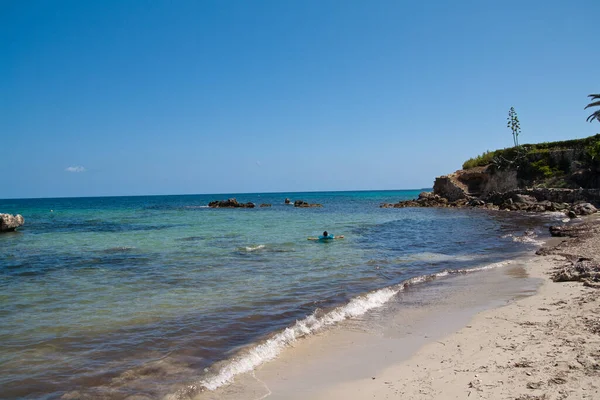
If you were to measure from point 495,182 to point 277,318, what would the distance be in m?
55.7

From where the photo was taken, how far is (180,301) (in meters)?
10.6

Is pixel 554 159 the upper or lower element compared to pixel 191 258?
upper

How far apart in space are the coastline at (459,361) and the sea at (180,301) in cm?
73

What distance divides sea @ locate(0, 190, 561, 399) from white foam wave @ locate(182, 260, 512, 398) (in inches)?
1.2

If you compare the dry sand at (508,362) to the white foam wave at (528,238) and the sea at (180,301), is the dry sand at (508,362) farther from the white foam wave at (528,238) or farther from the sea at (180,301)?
the white foam wave at (528,238)

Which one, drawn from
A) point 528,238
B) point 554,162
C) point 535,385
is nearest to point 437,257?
point 528,238

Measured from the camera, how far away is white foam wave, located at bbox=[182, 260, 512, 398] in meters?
6.29

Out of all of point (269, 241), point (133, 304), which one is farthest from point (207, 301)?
point (269, 241)

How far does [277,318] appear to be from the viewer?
9305 millimetres

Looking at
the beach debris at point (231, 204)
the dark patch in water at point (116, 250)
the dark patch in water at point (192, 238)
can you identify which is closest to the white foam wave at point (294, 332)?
the dark patch in water at point (116, 250)

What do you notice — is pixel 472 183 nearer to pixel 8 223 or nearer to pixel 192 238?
pixel 192 238

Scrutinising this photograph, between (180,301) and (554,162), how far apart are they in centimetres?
5534

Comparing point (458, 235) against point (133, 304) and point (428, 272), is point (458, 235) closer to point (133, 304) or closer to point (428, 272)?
point (428, 272)

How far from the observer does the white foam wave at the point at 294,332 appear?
629 centimetres
